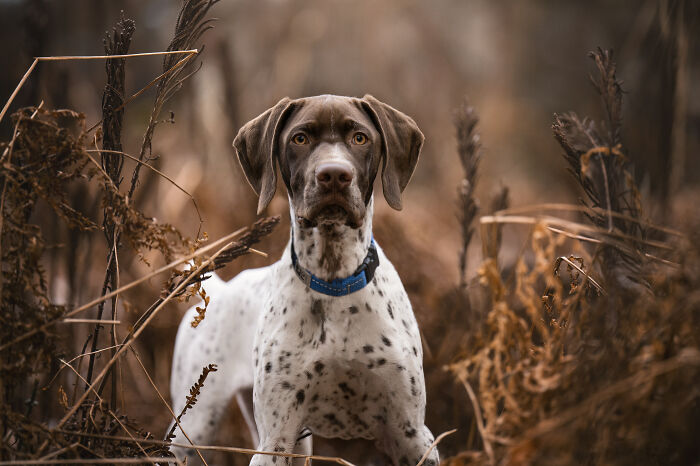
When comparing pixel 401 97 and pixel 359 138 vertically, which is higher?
pixel 401 97

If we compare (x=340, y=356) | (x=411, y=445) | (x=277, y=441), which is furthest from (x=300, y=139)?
(x=411, y=445)

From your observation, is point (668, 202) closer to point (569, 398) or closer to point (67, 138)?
point (569, 398)

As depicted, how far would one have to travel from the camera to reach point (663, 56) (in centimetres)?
270

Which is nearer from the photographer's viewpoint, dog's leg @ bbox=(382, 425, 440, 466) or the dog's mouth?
the dog's mouth

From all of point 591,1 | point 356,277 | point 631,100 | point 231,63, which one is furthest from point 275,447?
point 591,1

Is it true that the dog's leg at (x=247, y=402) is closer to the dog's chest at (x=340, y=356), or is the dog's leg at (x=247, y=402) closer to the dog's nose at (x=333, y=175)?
the dog's chest at (x=340, y=356)

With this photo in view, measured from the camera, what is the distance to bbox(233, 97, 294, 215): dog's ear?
2955mm

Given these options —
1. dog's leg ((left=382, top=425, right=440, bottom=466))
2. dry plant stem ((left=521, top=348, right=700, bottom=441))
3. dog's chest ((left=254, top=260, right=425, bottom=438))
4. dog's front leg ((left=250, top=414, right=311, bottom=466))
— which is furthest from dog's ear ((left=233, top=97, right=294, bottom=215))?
dry plant stem ((left=521, top=348, right=700, bottom=441))

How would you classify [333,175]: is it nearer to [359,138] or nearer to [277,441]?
[359,138]

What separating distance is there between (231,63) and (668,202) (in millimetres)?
3289

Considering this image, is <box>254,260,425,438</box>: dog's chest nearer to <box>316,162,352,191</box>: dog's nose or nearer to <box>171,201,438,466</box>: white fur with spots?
<box>171,201,438,466</box>: white fur with spots

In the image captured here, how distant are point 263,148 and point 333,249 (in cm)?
61

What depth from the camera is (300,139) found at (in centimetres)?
286

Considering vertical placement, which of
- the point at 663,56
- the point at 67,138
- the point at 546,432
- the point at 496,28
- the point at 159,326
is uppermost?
the point at 496,28
